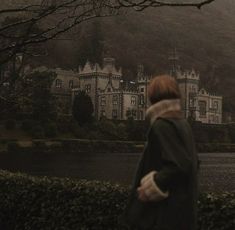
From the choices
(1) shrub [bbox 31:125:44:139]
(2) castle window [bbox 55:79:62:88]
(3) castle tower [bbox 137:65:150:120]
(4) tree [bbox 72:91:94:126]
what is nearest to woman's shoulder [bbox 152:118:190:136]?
(1) shrub [bbox 31:125:44:139]

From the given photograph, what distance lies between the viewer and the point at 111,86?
387ft

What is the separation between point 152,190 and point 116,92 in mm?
111086

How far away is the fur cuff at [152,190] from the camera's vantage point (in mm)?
3975

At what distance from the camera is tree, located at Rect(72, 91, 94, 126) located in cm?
9562

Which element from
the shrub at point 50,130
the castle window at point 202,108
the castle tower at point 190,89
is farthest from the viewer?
the castle window at point 202,108

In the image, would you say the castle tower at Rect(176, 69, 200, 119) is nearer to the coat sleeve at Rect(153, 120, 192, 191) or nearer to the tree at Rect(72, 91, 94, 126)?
the tree at Rect(72, 91, 94, 126)

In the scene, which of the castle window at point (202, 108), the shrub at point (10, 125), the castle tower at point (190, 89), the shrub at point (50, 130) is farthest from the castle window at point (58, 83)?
the shrub at point (50, 130)

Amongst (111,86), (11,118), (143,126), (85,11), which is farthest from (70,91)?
(85,11)

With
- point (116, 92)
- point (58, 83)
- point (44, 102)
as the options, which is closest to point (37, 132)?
point (44, 102)

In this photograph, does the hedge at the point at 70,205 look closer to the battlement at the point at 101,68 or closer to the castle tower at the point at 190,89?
the battlement at the point at 101,68

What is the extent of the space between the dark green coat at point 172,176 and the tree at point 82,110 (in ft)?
297

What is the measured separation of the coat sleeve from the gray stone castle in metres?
101

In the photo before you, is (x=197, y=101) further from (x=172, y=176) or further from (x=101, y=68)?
(x=172, y=176)

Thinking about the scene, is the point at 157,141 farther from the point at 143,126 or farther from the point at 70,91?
the point at 70,91
